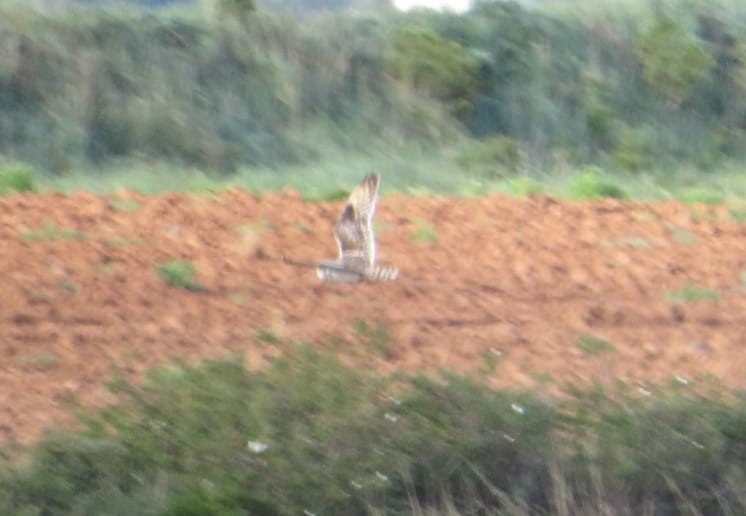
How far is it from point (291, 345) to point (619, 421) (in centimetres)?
130

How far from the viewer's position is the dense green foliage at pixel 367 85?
19062 mm

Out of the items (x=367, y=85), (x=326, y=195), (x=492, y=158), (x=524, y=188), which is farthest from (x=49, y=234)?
(x=367, y=85)

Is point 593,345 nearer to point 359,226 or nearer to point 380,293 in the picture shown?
point 359,226

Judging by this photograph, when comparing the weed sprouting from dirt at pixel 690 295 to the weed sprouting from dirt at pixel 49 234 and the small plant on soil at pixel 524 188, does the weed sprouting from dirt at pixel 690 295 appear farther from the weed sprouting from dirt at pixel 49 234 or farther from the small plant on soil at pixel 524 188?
the weed sprouting from dirt at pixel 49 234

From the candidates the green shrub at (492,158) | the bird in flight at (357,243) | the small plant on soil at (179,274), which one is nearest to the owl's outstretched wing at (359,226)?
the bird in flight at (357,243)

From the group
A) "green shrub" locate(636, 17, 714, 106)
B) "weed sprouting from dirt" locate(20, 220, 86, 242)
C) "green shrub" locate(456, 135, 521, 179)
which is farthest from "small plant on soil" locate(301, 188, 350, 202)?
"green shrub" locate(636, 17, 714, 106)

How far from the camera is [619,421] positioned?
6270 mm

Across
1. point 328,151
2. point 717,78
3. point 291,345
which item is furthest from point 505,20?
point 291,345

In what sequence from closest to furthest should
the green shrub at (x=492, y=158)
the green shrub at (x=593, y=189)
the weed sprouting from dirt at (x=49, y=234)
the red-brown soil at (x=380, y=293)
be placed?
1. the red-brown soil at (x=380, y=293)
2. the weed sprouting from dirt at (x=49, y=234)
3. the green shrub at (x=593, y=189)
4. the green shrub at (x=492, y=158)

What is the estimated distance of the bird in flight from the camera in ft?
30.3

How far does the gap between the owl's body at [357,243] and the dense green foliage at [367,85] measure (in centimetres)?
847

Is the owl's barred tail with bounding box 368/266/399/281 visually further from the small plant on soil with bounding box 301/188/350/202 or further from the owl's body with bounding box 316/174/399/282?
the small plant on soil with bounding box 301/188/350/202

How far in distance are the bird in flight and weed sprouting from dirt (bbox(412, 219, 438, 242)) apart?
1.13 metres

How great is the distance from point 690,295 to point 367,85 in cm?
1120
